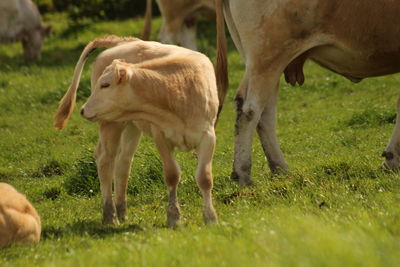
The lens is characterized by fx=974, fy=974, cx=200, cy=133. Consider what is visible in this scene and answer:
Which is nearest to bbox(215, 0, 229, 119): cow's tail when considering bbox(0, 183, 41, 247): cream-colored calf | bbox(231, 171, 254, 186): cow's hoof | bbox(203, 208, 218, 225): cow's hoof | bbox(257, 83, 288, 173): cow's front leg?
bbox(257, 83, 288, 173): cow's front leg

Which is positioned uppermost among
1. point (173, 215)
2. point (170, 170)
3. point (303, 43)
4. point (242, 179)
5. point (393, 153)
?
point (303, 43)

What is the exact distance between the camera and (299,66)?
392 inches

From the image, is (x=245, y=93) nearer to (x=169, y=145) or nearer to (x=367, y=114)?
(x=169, y=145)

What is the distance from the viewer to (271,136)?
9.95 m

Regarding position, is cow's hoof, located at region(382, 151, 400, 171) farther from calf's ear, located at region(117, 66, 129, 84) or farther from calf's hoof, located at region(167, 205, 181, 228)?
calf's ear, located at region(117, 66, 129, 84)

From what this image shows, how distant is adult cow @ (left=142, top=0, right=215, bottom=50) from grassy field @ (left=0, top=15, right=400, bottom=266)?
95 centimetres

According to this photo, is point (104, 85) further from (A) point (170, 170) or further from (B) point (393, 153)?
(B) point (393, 153)

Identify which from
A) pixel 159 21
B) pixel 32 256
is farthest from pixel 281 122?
pixel 159 21

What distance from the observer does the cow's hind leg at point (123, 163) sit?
8453mm

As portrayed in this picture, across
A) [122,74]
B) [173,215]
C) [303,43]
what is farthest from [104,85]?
[303,43]

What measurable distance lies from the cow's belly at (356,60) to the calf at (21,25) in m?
10.7

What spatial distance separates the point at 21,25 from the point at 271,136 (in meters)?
11.3

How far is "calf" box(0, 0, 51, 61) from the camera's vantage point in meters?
19.6

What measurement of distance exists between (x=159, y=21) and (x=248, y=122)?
39.6 ft
